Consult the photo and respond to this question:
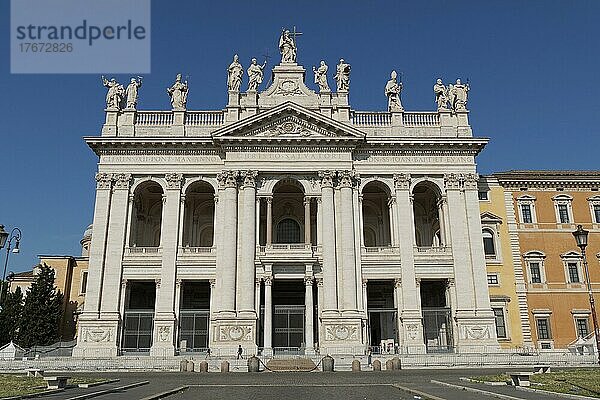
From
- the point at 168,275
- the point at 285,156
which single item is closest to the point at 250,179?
the point at 285,156

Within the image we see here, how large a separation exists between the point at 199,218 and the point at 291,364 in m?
17.5

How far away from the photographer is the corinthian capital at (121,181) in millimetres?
40750

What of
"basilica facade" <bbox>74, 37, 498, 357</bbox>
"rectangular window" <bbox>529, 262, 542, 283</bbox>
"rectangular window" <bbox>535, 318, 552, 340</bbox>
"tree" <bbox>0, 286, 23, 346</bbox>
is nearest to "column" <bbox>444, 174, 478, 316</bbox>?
"basilica facade" <bbox>74, 37, 498, 357</bbox>

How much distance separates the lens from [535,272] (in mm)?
43625

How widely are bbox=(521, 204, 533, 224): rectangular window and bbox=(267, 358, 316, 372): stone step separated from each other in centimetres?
2281

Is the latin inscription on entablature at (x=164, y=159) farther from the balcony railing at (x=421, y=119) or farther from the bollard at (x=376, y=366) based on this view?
the bollard at (x=376, y=366)

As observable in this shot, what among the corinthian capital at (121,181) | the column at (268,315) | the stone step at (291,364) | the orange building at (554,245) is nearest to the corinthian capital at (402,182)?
the orange building at (554,245)

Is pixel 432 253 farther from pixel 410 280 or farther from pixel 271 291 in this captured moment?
pixel 271 291

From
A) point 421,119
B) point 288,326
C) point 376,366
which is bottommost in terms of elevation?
point 376,366

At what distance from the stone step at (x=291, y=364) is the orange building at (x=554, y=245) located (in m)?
19.8

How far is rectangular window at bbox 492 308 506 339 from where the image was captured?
4131cm

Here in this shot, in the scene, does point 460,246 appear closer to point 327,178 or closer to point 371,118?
point 327,178

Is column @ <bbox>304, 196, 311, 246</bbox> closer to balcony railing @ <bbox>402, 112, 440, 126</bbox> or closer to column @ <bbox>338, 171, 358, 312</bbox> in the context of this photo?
column @ <bbox>338, 171, 358, 312</bbox>

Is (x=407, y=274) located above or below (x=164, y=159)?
below
